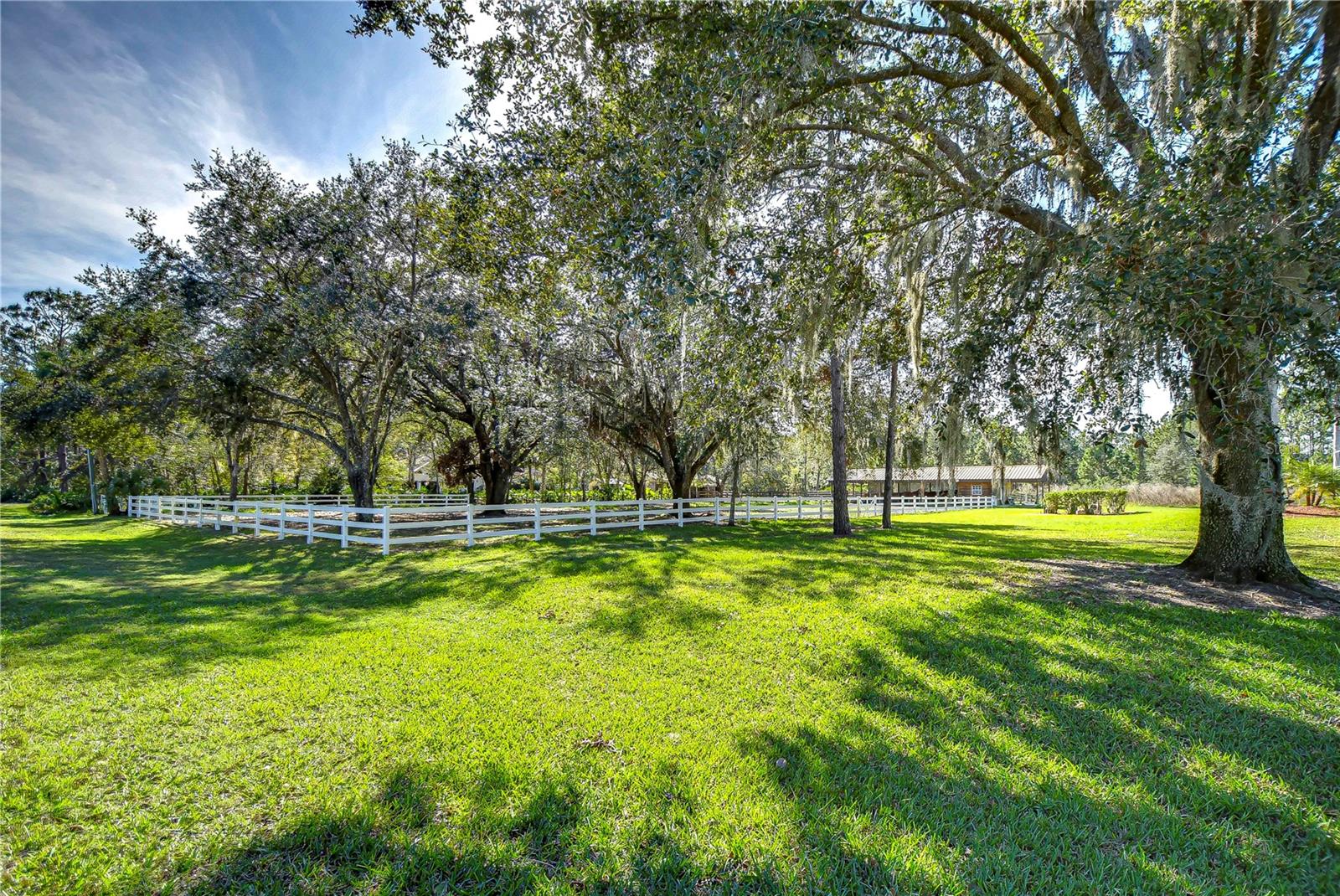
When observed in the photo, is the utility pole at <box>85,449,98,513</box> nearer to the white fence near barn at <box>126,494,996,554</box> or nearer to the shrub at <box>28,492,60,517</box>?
the shrub at <box>28,492,60,517</box>

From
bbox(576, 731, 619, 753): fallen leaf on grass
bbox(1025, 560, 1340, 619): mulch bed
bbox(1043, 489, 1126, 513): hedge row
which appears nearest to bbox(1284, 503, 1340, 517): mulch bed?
bbox(1043, 489, 1126, 513): hedge row

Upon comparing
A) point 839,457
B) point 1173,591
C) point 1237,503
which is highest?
point 839,457

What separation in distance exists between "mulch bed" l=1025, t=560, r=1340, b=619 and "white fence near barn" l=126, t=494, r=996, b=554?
930 centimetres

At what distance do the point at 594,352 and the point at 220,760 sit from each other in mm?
12760

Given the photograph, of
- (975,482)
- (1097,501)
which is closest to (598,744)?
(1097,501)

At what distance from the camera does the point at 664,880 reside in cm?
197

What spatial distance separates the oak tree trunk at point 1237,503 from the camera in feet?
16.1

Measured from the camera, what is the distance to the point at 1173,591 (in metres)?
5.44

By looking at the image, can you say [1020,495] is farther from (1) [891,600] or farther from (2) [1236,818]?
(2) [1236,818]

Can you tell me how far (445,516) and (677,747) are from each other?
671 inches

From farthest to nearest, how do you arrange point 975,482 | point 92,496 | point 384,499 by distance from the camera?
point 975,482
point 384,499
point 92,496

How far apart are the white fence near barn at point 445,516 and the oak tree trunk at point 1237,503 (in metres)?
10.4

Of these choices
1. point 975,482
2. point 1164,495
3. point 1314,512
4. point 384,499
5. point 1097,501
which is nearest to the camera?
point 1314,512

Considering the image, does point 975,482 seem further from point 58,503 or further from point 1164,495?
point 58,503
